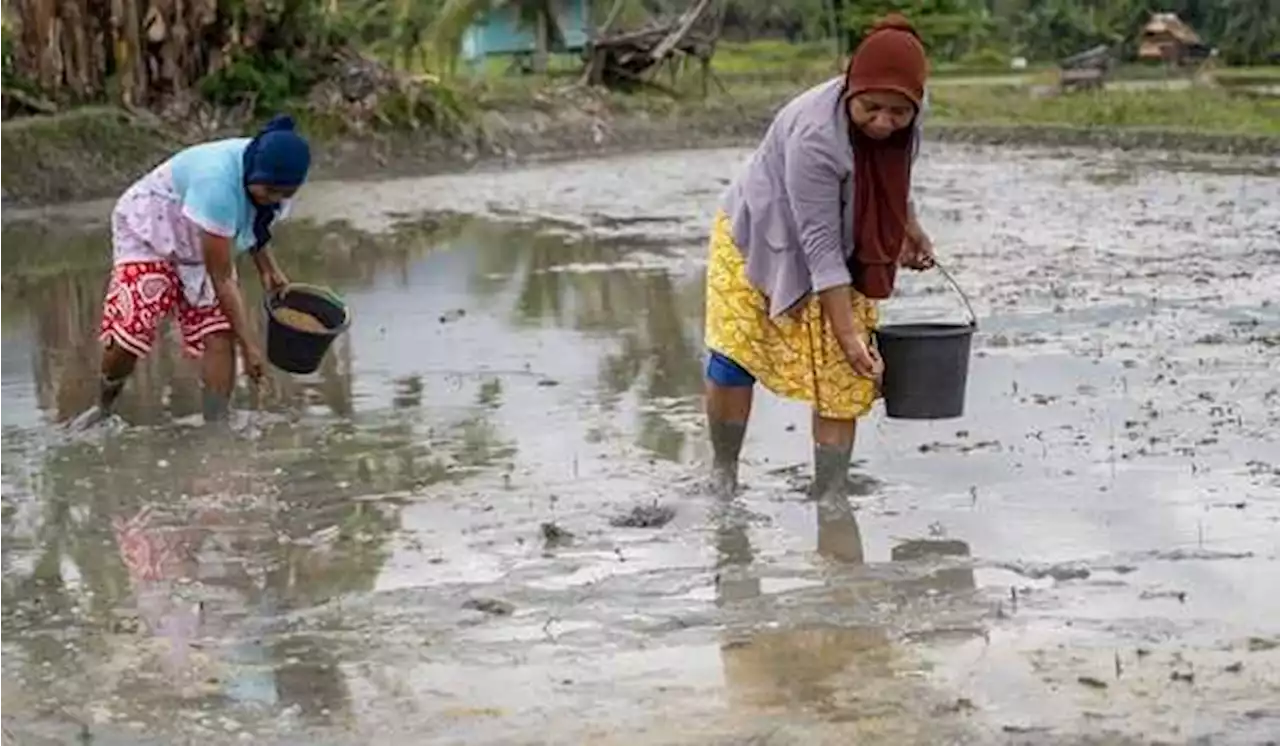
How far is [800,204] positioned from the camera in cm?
637

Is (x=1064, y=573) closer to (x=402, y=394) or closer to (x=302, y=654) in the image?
(x=302, y=654)

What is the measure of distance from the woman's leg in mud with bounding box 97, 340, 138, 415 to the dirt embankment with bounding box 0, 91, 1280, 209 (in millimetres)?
9452

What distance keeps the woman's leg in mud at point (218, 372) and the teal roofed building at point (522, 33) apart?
2747 cm

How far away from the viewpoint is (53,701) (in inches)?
201

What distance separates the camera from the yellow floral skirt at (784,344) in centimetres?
668

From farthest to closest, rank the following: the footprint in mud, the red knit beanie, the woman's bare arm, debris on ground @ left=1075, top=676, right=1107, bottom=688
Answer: the woman's bare arm < the footprint in mud < the red knit beanie < debris on ground @ left=1075, top=676, right=1107, bottom=688

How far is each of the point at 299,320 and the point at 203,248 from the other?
0.80 m

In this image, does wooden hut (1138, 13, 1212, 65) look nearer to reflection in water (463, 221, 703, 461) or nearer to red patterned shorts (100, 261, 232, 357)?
reflection in water (463, 221, 703, 461)

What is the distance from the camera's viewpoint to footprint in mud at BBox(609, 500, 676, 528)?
6645 mm

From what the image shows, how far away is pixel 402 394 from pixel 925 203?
8226 mm

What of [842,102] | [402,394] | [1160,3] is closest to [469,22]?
[1160,3]

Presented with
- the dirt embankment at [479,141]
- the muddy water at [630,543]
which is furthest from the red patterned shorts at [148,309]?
the dirt embankment at [479,141]

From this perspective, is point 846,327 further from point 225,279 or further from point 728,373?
point 225,279

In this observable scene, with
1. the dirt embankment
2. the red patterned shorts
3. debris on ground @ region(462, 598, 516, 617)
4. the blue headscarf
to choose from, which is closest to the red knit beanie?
debris on ground @ region(462, 598, 516, 617)
